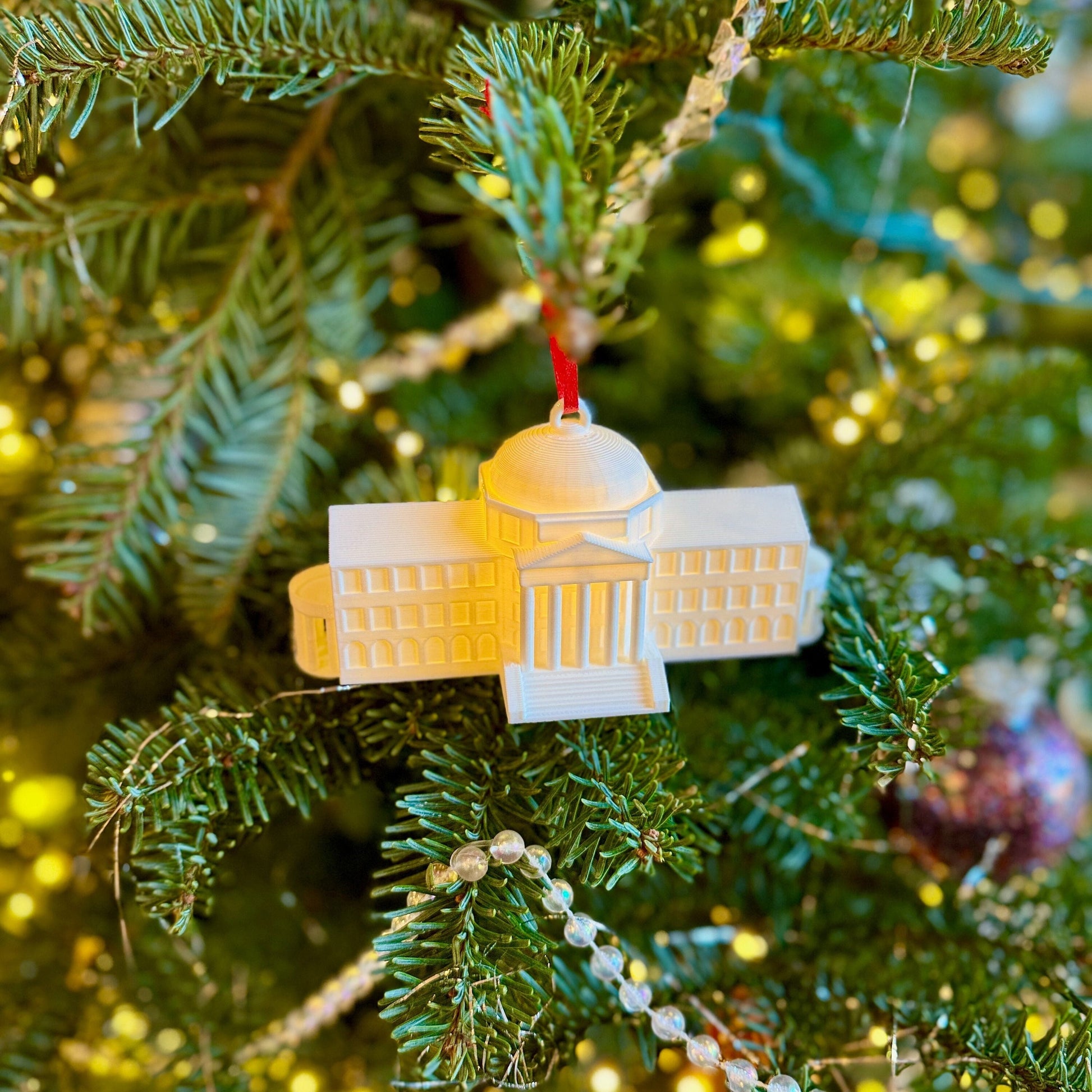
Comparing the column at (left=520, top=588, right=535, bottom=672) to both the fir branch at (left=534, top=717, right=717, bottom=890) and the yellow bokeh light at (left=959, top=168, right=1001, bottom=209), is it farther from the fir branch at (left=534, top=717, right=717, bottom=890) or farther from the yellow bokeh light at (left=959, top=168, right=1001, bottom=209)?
the yellow bokeh light at (left=959, top=168, right=1001, bottom=209)

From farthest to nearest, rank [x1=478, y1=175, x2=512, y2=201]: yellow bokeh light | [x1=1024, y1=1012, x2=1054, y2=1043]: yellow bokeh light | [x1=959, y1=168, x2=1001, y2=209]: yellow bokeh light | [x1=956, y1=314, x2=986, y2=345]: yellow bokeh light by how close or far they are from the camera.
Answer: [x1=959, y1=168, x2=1001, y2=209]: yellow bokeh light < [x1=956, y1=314, x2=986, y2=345]: yellow bokeh light < [x1=478, y1=175, x2=512, y2=201]: yellow bokeh light < [x1=1024, y1=1012, x2=1054, y2=1043]: yellow bokeh light

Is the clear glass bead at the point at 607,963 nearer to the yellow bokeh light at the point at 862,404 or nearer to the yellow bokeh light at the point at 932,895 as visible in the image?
the yellow bokeh light at the point at 932,895

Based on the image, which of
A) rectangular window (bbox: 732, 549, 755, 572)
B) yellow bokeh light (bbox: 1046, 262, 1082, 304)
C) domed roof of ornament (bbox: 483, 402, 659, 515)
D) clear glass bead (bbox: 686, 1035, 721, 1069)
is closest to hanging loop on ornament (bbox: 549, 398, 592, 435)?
domed roof of ornament (bbox: 483, 402, 659, 515)

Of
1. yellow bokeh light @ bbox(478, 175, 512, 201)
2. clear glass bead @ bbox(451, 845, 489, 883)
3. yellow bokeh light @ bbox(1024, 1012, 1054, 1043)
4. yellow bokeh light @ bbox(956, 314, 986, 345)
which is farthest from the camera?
yellow bokeh light @ bbox(956, 314, 986, 345)

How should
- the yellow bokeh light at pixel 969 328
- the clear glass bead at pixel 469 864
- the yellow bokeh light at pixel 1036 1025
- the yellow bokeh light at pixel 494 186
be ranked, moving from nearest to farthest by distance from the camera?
the clear glass bead at pixel 469 864
the yellow bokeh light at pixel 1036 1025
the yellow bokeh light at pixel 494 186
the yellow bokeh light at pixel 969 328

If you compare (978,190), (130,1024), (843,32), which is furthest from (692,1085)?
(978,190)

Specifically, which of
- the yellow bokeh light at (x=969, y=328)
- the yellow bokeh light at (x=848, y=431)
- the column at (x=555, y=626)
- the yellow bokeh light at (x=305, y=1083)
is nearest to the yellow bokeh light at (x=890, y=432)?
the yellow bokeh light at (x=848, y=431)

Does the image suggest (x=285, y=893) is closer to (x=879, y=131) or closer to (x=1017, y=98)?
(x=879, y=131)
